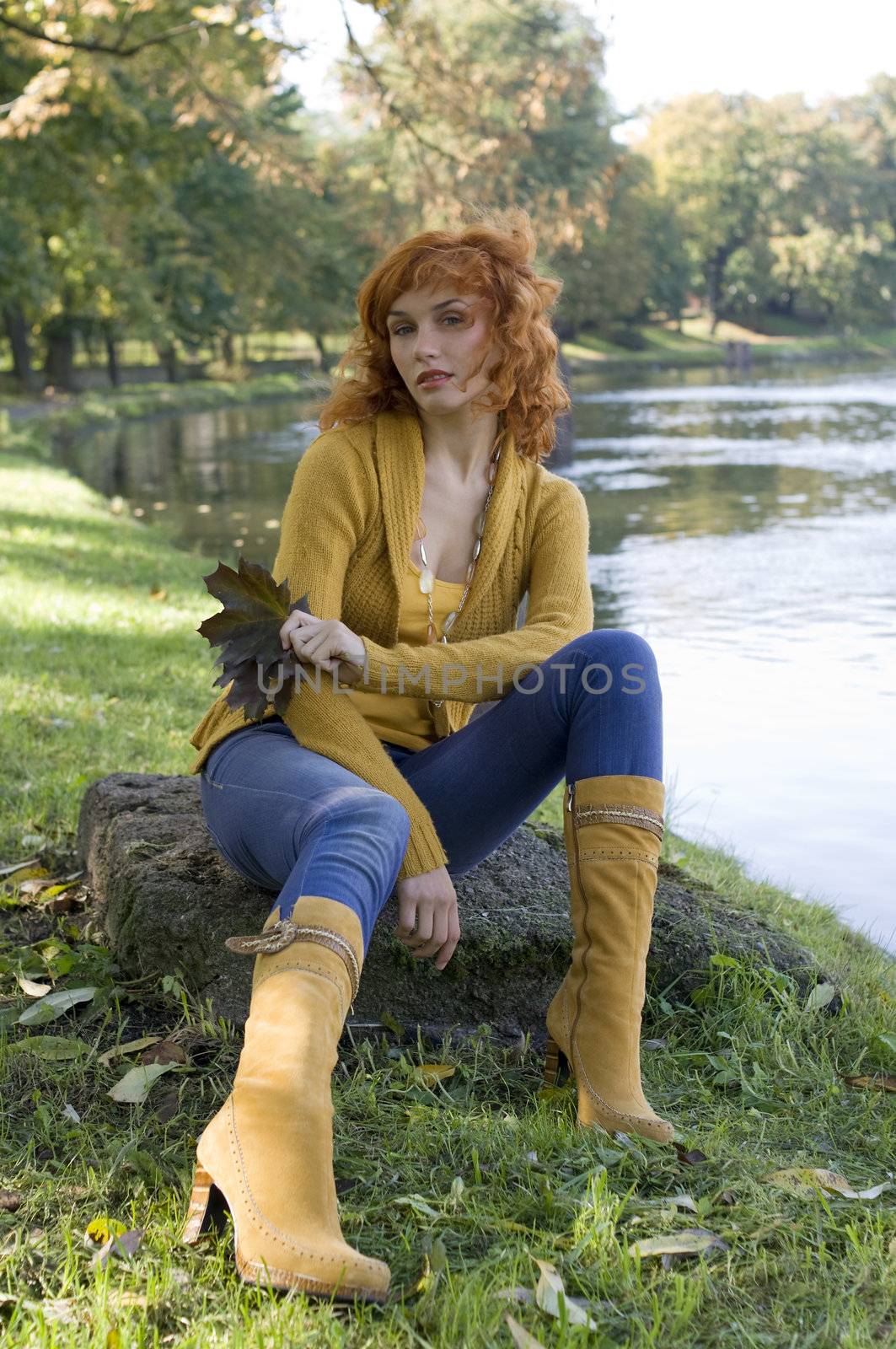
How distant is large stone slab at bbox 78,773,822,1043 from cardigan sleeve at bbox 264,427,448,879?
0.37 m

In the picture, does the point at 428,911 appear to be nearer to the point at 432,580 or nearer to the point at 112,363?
the point at 432,580

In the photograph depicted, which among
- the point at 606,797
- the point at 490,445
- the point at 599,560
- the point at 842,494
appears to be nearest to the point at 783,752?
the point at 490,445

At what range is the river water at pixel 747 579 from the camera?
203 inches

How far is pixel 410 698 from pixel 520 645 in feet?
0.94

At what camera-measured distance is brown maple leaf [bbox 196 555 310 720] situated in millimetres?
2701

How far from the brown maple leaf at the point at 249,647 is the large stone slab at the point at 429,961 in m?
0.47

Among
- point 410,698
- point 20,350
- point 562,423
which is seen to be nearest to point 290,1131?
point 410,698

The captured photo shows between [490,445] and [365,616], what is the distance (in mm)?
528

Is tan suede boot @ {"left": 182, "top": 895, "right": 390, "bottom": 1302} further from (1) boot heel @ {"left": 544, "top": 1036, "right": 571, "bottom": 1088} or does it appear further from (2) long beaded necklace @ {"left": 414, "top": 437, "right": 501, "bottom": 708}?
(2) long beaded necklace @ {"left": 414, "top": 437, "right": 501, "bottom": 708}

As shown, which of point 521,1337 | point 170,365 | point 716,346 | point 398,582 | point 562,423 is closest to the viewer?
point 521,1337

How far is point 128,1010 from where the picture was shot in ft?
9.36

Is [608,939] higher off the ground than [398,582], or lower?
lower

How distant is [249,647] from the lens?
2.71 meters

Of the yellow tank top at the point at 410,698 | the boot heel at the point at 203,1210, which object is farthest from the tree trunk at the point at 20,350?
the boot heel at the point at 203,1210
